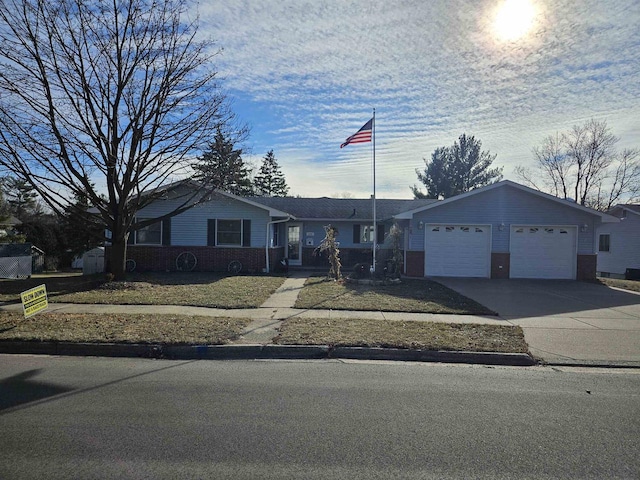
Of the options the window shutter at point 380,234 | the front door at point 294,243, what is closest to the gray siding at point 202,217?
the front door at point 294,243

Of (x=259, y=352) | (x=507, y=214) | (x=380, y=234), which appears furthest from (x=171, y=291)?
(x=380, y=234)

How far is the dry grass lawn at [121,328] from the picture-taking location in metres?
7.01

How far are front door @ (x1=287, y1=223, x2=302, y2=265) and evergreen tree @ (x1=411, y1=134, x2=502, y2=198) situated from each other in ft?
72.0

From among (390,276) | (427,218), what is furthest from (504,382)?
(427,218)

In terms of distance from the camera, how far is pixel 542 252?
17.3m

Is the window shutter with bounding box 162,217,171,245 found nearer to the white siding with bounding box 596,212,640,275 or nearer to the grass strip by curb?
the grass strip by curb

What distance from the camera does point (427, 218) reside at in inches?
690

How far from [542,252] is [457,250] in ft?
11.3

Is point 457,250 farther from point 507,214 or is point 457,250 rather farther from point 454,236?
point 507,214

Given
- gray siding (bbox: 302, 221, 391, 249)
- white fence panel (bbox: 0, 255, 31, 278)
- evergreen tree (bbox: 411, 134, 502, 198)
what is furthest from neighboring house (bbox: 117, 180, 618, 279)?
evergreen tree (bbox: 411, 134, 502, 198)

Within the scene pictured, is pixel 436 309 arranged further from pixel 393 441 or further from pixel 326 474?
pixel 326 474

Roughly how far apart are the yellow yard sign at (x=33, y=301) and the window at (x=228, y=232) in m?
10.9

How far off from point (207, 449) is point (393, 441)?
162 cm

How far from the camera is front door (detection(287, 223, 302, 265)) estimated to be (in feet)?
76.2
